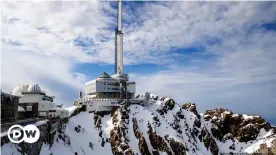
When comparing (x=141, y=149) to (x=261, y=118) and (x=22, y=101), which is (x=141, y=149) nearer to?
(x=22, y=101)

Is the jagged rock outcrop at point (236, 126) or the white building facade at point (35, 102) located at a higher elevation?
the white building facade at point (35, 102)

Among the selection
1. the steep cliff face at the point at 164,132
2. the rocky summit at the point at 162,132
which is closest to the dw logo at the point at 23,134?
the rocky summit at the point at 162,132

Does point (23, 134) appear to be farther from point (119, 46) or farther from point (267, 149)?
point (267, 149)

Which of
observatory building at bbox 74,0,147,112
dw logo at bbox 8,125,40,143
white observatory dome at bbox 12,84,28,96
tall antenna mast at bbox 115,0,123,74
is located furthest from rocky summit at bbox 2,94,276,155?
tall antenna mast at bbox 115,0,123,74

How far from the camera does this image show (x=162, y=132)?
105 m

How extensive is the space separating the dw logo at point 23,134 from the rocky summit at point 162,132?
39.0 feet

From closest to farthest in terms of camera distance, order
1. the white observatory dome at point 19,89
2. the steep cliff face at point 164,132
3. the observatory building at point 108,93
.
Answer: the white observatory dome at point 19,89, the steep cliff face at point 164,132, the observatory building at point 108,93

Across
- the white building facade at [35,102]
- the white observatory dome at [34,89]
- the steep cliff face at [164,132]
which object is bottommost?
the steep cliff face at [164,132]

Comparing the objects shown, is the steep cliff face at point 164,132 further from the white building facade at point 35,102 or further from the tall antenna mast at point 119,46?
the tall antenna mast at point 119,46

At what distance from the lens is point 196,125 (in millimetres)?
122812

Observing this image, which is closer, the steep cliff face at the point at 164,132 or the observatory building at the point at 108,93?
the steep cliff face at the point at 164,132

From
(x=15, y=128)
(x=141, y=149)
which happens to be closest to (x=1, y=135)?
(x=15, y=128)

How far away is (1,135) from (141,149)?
62.0m

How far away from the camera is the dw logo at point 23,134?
4255 centimetres
